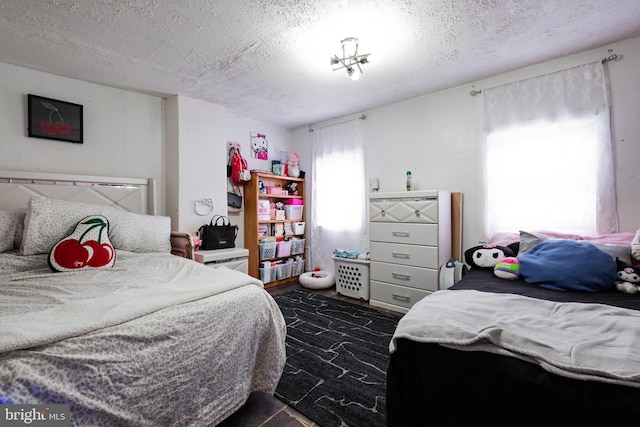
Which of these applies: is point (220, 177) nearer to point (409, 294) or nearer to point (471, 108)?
point (409, 294)

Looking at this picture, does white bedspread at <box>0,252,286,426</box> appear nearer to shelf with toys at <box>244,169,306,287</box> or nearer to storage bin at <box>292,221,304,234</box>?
shelf with toys at <box>244,169,306,287</box>

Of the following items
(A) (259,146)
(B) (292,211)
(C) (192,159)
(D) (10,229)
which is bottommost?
(D) (10,229)

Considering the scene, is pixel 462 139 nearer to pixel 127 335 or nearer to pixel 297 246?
pixel 297 246

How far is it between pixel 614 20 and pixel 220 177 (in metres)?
Answer: 3.63

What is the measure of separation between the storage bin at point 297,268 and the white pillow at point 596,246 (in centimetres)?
272

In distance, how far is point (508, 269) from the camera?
71.6 inches

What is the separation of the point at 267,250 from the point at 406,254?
1.79m

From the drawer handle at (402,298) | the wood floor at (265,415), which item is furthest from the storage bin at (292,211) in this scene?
the wood floor at (265,415)

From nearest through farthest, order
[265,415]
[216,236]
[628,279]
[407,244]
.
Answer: [265,415] < [628,279] < [407,244] < [216,236]

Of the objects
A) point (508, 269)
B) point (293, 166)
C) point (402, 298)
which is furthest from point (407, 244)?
point (293, 166)

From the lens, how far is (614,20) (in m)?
1.84

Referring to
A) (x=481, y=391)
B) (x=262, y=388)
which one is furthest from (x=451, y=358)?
(x=262, y=388)

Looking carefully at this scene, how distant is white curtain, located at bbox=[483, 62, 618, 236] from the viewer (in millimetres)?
2146

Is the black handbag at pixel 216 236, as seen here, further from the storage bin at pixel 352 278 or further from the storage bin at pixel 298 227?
the storage bin at pixel 352 278
